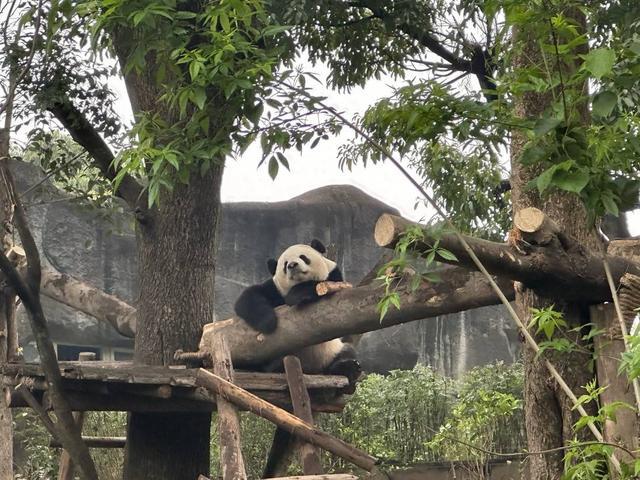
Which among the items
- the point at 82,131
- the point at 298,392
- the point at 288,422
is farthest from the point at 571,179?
the point at 82,131

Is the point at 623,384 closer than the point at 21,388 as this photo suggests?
Yes

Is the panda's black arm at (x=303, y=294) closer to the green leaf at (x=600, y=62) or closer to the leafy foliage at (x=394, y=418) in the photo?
the green leaf at (x=600, y=62)

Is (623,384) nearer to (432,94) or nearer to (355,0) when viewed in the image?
(432,94)

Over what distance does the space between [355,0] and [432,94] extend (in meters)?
5.02

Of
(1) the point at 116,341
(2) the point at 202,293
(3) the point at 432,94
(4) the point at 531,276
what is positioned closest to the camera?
(3) the point at 432,94

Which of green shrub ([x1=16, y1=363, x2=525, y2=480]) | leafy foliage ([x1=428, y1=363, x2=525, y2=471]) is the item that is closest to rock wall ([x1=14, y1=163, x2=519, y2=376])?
green shrub ([x1=16, y1=363, x2=525, y2=480])

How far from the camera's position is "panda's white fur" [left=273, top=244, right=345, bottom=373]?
28.5ft

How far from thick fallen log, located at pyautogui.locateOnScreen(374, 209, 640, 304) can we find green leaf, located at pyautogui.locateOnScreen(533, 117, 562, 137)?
744 mm

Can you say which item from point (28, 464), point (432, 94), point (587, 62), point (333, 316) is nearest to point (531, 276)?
point (432, 94)

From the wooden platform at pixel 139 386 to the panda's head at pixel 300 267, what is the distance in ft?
4.32

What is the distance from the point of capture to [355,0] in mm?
9094

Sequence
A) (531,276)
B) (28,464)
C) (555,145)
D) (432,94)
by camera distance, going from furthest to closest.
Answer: (28,464) < (531,276) < (432,94) < (555,145)

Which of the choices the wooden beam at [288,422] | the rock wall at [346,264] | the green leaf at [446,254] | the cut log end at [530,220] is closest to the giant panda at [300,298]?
the wooden beam at [288,422]

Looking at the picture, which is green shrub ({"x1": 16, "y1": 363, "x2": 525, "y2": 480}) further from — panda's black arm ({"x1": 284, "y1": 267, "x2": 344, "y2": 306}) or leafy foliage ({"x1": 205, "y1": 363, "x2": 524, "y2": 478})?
panda's black arm ({"x1": 284, "y1": 267, "x2": 344, "y2": 306})
